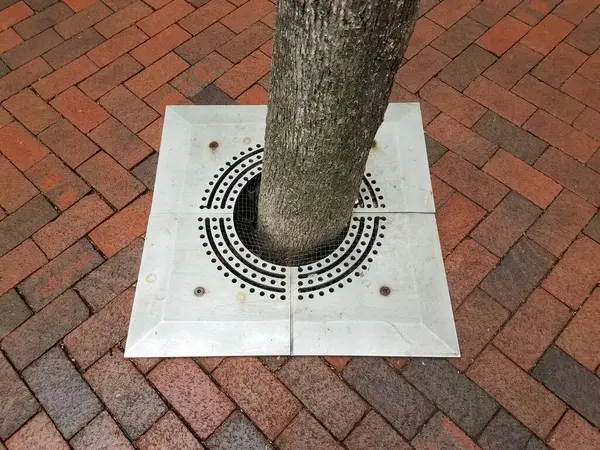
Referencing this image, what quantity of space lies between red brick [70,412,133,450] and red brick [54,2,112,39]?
2186mm

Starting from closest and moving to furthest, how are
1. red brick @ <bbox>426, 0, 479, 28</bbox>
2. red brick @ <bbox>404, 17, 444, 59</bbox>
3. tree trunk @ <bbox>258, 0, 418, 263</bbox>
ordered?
tree trunk @ <bbox>258, 0, 418, 263</bbox> < red brick @ <bbox>404, 17, 444, 59</bbox> < red brick @ <bbox>426, 0, 479, 28</bbox>

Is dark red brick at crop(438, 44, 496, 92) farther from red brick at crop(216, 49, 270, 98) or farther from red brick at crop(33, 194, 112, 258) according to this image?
red brick at crop(33, 194, 112, 258)

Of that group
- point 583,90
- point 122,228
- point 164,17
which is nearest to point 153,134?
point 122,228

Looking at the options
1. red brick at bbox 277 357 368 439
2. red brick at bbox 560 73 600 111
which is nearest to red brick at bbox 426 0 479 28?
red brick at bbox 560 73 600 111

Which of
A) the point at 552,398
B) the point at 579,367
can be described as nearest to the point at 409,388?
the point at 552,398

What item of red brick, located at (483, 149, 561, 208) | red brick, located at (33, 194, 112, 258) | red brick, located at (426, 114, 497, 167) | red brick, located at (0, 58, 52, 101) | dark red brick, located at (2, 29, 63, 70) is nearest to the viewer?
red brick, located at (33, 194, 112, 258)

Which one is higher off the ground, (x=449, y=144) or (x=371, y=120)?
(x=371, y=120)

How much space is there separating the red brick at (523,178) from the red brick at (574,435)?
3.15 ft

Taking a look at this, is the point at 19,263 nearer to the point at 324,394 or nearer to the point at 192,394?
the point at 192,394

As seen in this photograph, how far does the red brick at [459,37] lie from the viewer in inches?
114

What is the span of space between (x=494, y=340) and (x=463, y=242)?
0.45 meters

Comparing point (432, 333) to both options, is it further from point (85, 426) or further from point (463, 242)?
point (85, 426)

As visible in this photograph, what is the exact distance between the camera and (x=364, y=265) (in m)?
2.11

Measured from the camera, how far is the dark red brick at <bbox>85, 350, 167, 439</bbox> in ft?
5.89
